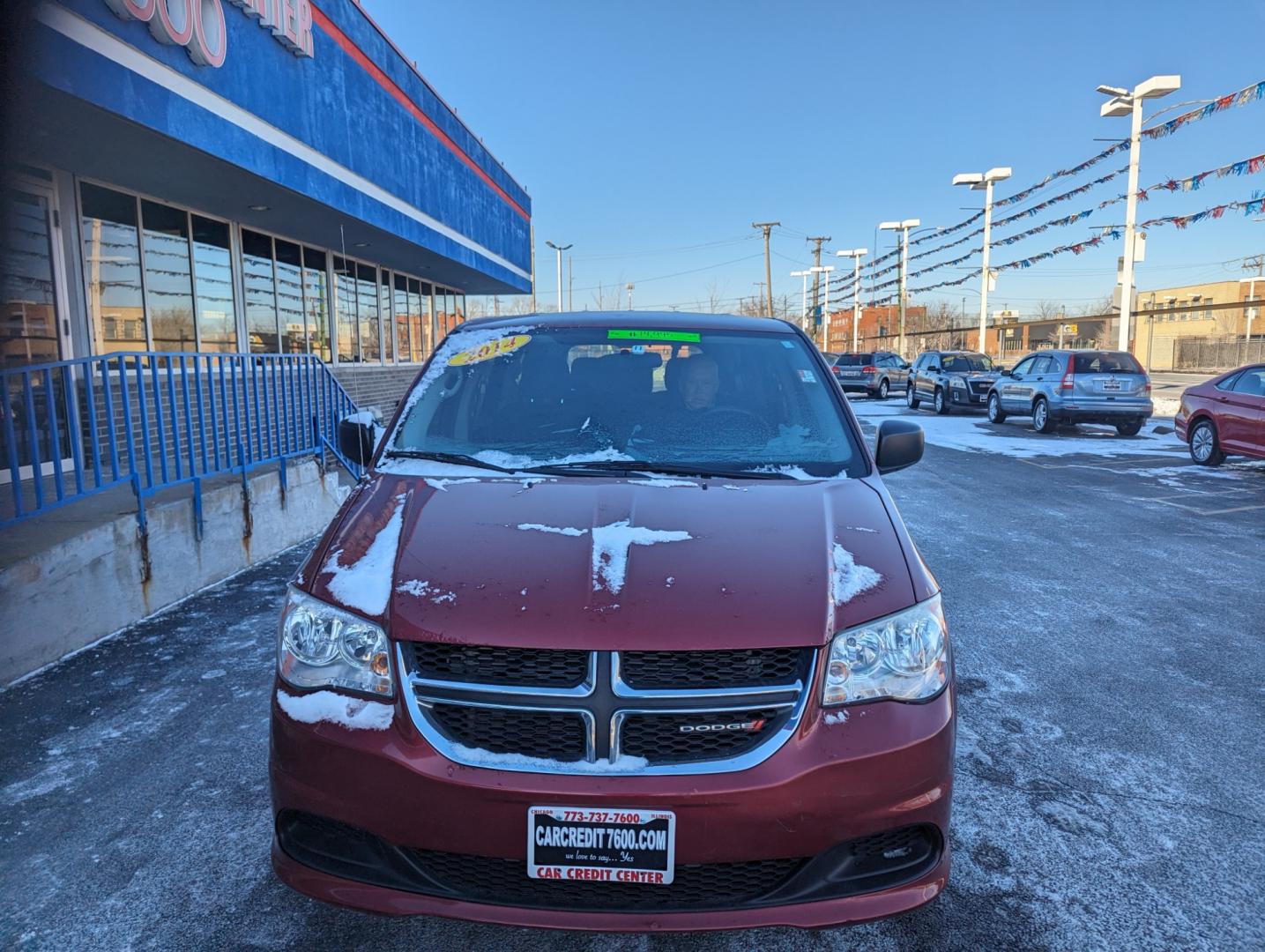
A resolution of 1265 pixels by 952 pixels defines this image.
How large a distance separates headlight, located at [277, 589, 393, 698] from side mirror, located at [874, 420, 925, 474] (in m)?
2.03

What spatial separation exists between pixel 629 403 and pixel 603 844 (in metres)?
1.76

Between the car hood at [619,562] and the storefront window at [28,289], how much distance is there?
698cm

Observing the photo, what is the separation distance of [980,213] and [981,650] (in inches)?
1433

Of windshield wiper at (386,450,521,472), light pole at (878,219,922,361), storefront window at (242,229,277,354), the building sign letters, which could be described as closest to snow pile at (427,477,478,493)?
windshield wiper at (386,450,521,472)

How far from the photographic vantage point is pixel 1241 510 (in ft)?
28.5

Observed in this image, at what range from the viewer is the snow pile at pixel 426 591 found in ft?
6.67

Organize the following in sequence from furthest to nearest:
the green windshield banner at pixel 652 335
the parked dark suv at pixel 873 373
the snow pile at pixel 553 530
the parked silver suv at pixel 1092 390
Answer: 1. the parked dark suv at pixel 873 373
2. the parked silver suv at pixel 1092 390
3. the green windshield banner at pixel 652 335
4. the snow pile at pixel 553 530

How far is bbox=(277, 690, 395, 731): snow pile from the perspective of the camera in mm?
1945

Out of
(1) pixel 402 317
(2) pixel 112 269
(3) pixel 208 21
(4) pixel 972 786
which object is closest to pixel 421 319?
(1) pixel 402 317

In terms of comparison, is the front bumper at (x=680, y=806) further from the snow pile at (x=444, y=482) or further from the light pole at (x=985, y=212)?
the light pole at (x=985, y=212)

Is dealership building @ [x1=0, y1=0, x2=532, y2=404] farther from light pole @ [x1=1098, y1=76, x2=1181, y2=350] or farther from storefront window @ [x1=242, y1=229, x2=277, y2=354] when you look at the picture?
light pole @ [x1=1098, y1=76, x2=1181, y2=350]

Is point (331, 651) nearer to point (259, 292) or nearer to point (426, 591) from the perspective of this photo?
point (426, 591)

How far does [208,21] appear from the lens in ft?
26.0

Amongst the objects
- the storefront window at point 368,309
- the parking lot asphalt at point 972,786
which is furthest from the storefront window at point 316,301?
the parking lot asphalt at point 972,786
